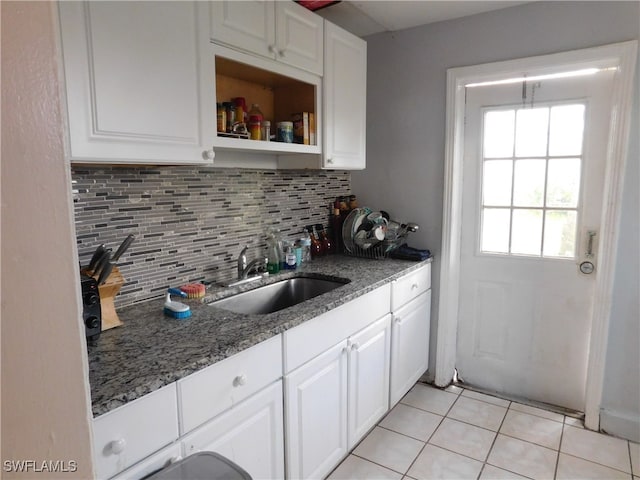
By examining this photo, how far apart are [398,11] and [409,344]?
1880 millimetres

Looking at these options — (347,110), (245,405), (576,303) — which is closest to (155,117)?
(245,405)

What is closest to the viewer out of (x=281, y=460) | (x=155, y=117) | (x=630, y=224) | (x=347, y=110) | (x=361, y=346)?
(x=155, y=117)

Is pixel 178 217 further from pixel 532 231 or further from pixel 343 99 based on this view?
pixel 532 231

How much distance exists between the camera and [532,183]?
2.40 metres

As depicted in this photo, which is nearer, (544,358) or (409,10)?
(409,10)

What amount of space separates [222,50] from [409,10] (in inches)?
50.2

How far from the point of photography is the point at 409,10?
2279mm

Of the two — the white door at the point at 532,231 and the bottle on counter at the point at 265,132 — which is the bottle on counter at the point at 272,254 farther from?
the white door at the point at 532,231

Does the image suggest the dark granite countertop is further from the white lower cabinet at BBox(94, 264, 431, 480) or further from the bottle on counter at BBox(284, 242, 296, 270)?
the bottle on counter at BBox(284, 242, 296, 270)

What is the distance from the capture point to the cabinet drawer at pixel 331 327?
4.92 feet

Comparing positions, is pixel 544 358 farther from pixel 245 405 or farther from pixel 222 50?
pixel 222 50

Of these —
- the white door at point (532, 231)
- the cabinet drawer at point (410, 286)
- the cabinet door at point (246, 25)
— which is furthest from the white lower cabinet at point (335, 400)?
the cabinet door at point (246, 25)

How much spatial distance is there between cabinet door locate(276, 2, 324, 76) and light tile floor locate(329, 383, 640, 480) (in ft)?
6.19

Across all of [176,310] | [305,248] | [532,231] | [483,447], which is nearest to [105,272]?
[176,310]
